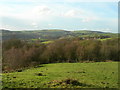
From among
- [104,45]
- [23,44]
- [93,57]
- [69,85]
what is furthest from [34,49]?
[69,85]

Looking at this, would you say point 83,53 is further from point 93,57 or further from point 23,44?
point 23,44

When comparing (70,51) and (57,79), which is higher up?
(70,51)

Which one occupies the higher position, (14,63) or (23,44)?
(23,44)

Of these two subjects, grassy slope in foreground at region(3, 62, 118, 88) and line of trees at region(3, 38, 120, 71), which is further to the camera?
line of trees at region(3, 38, 120, 71)

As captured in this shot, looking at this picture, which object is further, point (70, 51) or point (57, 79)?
point (70, 51)

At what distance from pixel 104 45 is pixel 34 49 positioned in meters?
22.5

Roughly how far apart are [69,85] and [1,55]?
1057 inches

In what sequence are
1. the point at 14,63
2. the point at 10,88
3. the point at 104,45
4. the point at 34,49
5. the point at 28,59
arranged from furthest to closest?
the point at 104,45 < the point at 34,49 < the point at 28,59 < the point at 14,63 < the point at 10,88

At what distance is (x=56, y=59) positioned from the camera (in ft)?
150

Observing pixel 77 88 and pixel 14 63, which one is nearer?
pixel 77 88

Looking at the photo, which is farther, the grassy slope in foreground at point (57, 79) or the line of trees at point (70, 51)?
the line of trees at point (70, 51)

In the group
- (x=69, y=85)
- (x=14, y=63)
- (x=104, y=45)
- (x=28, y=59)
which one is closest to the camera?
(x=69, y=85)

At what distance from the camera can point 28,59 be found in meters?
40.0

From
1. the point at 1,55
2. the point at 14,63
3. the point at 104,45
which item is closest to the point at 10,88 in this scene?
the point at 14,63
